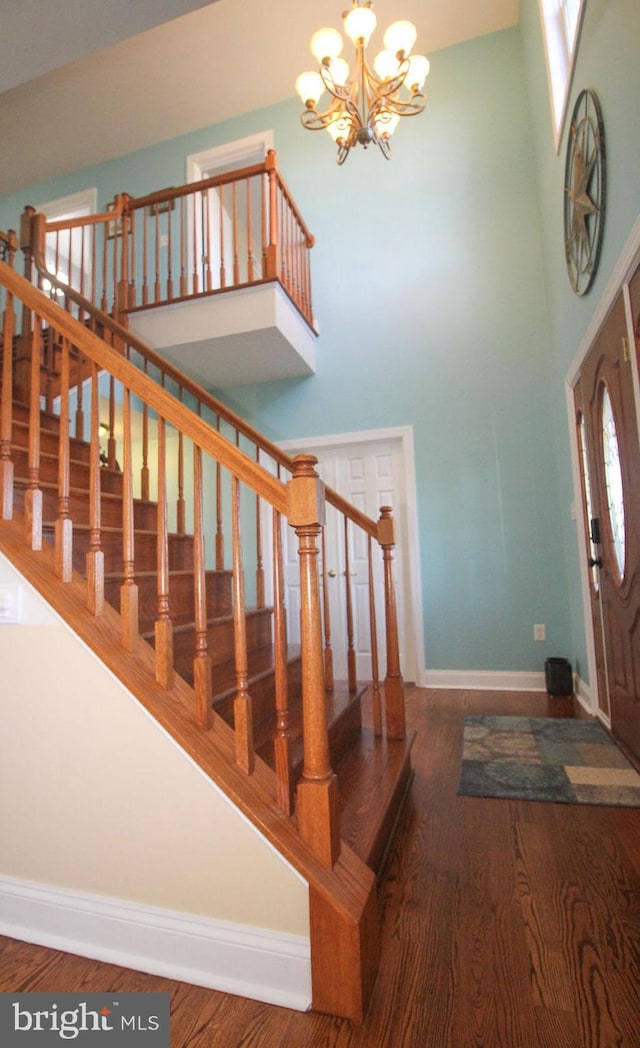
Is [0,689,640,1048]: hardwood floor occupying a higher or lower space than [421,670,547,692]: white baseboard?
lower

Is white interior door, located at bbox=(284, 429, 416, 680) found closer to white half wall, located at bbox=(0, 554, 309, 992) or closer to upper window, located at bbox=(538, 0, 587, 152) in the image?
upper window, located at bbox=(538, 0, 587, 152)

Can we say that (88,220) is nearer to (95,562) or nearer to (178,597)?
(178,597)

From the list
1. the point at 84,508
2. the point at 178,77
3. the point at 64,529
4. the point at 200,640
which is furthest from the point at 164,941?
the point at 178,77

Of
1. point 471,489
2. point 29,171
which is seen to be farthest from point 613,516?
point 29,171

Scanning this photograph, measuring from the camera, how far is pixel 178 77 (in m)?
4.53

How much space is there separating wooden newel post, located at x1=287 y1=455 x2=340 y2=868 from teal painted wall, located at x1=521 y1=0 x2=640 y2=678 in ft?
5.77

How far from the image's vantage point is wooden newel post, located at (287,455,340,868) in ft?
3.75

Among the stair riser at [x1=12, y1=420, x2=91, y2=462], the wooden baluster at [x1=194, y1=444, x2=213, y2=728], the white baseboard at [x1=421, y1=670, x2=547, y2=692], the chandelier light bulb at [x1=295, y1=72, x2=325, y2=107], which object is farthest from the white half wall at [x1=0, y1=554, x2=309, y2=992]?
the chandelier light bulb at [x1=295, y1=72, x2=325, y2=107]

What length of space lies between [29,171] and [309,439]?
15.2ft

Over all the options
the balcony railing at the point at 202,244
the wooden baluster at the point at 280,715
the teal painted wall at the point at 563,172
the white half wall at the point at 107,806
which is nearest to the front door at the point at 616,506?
the teal painted wall at the point at 563,172

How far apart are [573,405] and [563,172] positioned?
1.41m

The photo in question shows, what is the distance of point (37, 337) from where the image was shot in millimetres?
1593

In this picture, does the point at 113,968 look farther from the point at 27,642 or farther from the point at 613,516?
the point at 613,516

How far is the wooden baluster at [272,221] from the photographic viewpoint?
3.47m
